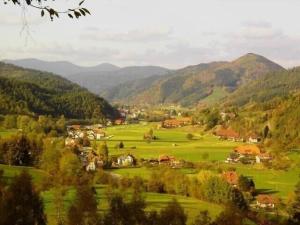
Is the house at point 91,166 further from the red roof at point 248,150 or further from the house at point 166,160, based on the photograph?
the red roof at point 248,150

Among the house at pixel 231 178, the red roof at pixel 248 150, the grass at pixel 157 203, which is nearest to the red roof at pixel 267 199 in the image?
the house at pixel 231 178

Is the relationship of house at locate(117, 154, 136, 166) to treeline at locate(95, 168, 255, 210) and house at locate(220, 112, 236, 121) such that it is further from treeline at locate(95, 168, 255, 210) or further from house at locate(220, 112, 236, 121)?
house at locate(220, 112, 236, 121)

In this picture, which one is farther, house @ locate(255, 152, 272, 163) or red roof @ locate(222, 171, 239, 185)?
house @ locate(255, 152, 272, 163)

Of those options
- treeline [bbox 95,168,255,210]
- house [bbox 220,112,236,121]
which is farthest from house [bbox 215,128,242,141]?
treeline [bbox 95,168,255,210]

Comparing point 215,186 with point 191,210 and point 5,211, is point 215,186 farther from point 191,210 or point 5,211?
point 5,211

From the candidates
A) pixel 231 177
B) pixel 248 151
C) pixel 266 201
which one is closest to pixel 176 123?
pixel 248 151

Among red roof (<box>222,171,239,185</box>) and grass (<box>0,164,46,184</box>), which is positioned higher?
grass (<box>0,164,46,184</box>)

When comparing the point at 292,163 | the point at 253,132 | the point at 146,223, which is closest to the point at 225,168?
the point at 292,163
